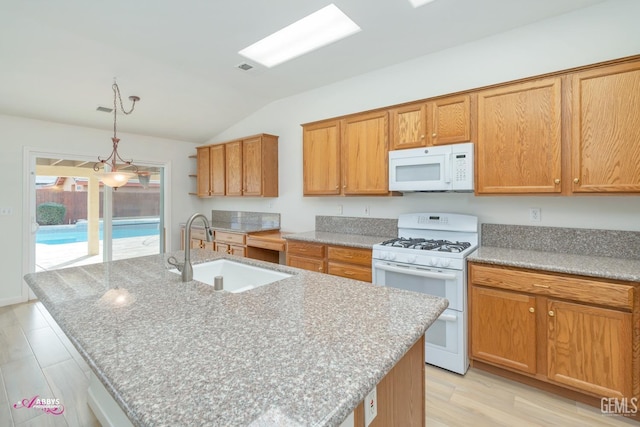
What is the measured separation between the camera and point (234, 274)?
201 centimetres

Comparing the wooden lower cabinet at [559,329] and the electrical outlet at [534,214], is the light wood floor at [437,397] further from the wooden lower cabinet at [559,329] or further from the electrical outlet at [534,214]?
the electrical outlet at [534,214]

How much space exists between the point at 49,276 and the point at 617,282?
3.22 metres

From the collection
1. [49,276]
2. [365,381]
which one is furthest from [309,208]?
[365,381]

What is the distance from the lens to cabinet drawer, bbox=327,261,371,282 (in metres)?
2.78

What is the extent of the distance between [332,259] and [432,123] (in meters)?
1.56

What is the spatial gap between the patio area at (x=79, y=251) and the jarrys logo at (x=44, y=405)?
9.38 ft

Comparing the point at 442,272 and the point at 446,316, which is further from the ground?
the point at 442,272

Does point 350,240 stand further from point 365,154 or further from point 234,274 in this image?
point 234,274

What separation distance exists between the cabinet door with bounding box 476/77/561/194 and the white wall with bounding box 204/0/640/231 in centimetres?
33

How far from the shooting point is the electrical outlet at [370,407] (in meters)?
0.92

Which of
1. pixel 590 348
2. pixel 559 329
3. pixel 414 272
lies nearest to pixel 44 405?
pixel 414 272

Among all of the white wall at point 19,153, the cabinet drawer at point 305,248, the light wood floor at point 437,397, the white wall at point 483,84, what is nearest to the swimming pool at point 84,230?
the white wall at point 19,153

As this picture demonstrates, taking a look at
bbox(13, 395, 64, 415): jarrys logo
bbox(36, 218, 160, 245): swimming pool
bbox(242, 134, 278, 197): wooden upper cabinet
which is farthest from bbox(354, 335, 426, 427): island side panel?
bbox(36, 218, 160, 245): swimming pool

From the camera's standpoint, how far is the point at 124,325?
1.04 m
